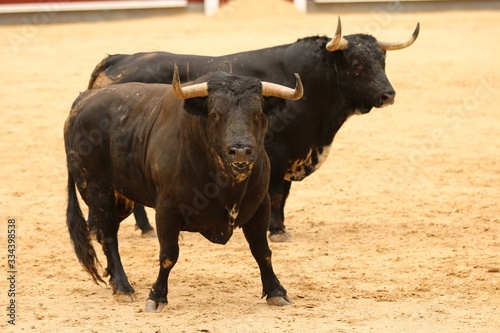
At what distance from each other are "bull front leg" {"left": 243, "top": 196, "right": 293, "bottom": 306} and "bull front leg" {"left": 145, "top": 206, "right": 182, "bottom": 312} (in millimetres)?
422

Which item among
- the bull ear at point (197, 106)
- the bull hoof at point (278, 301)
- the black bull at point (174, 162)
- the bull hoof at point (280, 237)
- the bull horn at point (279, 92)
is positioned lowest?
the bull hoof at point (280, 237)

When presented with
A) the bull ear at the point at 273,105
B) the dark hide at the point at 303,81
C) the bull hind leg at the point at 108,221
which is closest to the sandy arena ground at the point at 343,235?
the bull hind leg at the point at 108,221

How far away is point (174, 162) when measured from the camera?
5680 mm

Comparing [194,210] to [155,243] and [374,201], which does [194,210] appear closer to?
[155,243]

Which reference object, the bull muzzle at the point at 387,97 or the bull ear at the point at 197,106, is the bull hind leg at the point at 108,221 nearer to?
the bull ear at the point at 197,106

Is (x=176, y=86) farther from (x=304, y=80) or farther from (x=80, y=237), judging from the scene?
(x=304, y=80)

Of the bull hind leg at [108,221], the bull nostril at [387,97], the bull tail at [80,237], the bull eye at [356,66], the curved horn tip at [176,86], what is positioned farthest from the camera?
the bull eye at [356,66]

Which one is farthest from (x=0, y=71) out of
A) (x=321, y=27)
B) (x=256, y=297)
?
(x=256, y=297)

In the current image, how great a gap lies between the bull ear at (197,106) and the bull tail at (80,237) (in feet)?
4.36

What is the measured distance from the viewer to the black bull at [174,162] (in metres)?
5.41

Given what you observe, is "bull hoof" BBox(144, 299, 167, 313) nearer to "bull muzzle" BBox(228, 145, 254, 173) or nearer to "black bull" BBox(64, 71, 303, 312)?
"black bull" BBox(64, 71, 303, 312)

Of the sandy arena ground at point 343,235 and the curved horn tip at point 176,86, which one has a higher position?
the curved horn tip at point 176,86

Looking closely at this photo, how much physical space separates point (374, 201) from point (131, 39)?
34.7ft

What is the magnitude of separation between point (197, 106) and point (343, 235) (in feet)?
8.19
